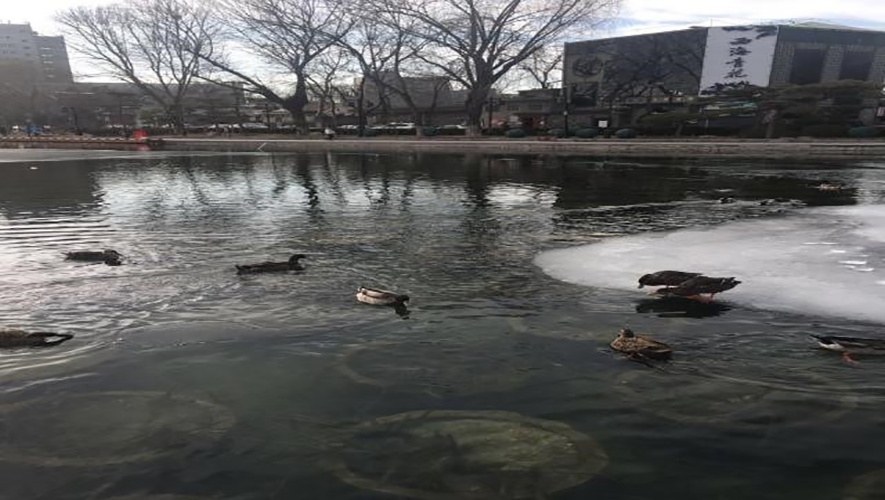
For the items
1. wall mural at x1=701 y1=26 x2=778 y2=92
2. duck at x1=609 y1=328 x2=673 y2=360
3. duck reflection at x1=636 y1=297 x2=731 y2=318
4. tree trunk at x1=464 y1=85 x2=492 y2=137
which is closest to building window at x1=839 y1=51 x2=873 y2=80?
wall mural at x1=701 y1=26 x2=778 y2=92

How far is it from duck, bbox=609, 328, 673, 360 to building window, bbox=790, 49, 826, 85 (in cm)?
6425

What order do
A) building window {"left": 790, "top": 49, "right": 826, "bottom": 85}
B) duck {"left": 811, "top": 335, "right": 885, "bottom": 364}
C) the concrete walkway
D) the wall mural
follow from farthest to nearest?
building window {"left": 790, "top": 49, "right": 826, "bottom": 85} → the wall mural → the concrete walkway → duck {"left": 811, "top": 335, "right": 885, "bottom": 364}

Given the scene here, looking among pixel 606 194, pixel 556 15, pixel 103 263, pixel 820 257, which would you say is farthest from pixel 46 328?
pixel 556 15

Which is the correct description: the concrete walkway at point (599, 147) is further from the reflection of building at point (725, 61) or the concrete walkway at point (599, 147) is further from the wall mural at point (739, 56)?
the reflection of building at point (725, 61)

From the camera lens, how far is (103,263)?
11.2m

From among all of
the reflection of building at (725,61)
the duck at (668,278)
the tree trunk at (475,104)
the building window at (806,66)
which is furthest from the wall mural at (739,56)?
the duck at (668,278)

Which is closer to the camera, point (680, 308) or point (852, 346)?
point (852, 346)

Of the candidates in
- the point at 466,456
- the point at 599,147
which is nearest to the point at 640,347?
the point at 466,456

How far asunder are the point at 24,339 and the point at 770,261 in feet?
40.8

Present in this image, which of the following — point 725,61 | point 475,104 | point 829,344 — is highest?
point 725,61

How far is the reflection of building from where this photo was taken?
191 feet

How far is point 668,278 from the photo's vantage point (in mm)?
9102

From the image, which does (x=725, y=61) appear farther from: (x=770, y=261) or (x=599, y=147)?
(x=770, y=261)

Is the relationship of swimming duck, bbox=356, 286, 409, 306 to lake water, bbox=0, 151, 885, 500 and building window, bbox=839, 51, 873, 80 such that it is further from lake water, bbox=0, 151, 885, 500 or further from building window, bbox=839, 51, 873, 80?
building window, bbox=839, 51, 873, 80
